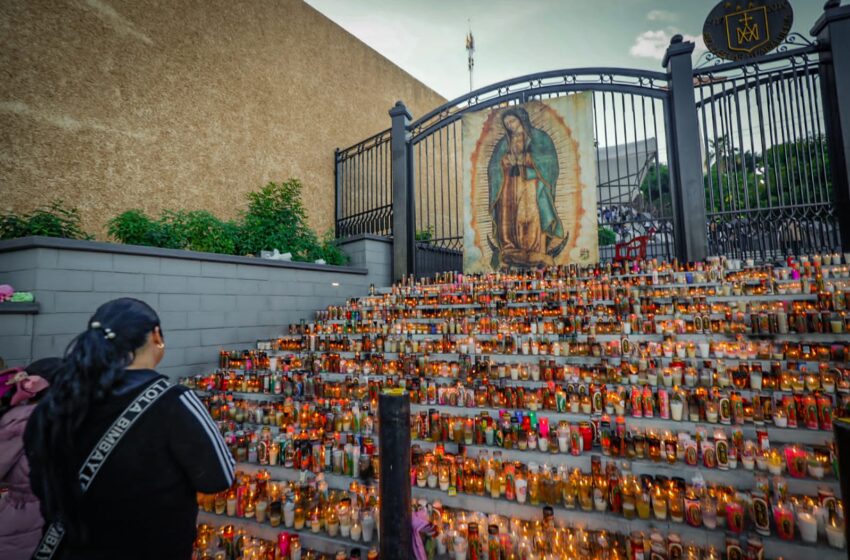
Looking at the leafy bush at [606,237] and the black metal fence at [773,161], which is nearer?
the black metal fence at [773,161]

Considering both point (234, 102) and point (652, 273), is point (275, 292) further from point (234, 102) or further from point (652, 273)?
point (652, 273)

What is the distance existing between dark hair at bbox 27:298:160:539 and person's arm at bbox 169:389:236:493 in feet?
0.85

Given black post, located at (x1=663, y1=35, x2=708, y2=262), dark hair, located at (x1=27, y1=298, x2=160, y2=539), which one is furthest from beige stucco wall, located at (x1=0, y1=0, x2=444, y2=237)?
black post, located at (x1=663, y1=35, x2=708, y2=262)

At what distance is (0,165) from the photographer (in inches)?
249

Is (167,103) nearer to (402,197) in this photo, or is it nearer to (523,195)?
(402,197)

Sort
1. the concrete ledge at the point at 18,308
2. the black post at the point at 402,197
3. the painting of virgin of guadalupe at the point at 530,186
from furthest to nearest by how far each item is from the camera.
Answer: the black post at the point at 402,197, the painting of virgin of guadalupe at the point at 530,186, the concrete ledge at the point at 18,308

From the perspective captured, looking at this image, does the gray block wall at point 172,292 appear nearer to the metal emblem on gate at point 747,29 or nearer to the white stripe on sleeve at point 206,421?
the white stripe on sleeve at point 206,421

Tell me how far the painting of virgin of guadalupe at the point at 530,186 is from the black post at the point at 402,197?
1557 millimetres

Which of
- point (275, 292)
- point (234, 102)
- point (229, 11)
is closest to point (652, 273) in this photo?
point (275, 292)

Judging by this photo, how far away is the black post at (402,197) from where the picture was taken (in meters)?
10.4

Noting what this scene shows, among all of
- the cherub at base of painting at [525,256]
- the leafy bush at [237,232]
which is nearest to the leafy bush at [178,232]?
the leafy bush at [237,232]

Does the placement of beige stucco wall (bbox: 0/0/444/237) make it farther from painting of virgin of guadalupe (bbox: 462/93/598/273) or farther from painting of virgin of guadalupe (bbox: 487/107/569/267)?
painting of virgin of guadalupe (bbox: 487/107/569/267)

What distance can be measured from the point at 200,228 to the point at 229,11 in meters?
6.69

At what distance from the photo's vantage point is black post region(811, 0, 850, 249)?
737 centimetres
